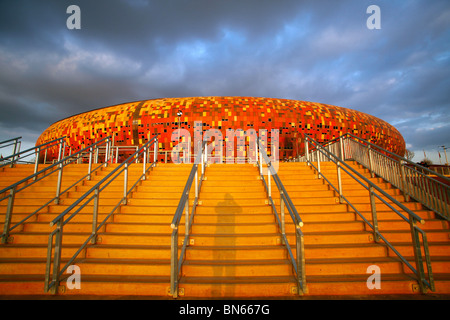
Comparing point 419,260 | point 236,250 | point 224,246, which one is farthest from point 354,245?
point 224,246

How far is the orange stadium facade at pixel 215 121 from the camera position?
18.0 metres

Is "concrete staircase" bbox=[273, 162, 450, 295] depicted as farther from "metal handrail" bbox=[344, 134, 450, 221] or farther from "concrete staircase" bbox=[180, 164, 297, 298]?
"concrete staircase" bbox=[180, 164, 297, 298]

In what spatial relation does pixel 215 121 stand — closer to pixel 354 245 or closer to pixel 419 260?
pixel 354 245

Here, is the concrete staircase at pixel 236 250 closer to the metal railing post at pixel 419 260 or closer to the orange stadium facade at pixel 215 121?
the metal railing post at pixel 419 260

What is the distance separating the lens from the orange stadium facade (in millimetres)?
18000

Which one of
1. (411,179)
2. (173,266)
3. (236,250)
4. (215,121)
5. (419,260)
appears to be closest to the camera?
(173,266)

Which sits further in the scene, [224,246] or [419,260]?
[224,246]

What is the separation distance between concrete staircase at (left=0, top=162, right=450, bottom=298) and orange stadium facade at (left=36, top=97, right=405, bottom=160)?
1333 cm

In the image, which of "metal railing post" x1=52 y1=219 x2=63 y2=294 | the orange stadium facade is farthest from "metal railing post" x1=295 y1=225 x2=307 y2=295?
the orange stadium facade

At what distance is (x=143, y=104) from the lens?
1997 centimetres

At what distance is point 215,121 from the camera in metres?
17.8

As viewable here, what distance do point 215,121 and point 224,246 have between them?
15.3 meters

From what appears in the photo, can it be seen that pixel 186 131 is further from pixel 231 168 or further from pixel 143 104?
pixel 231 168
